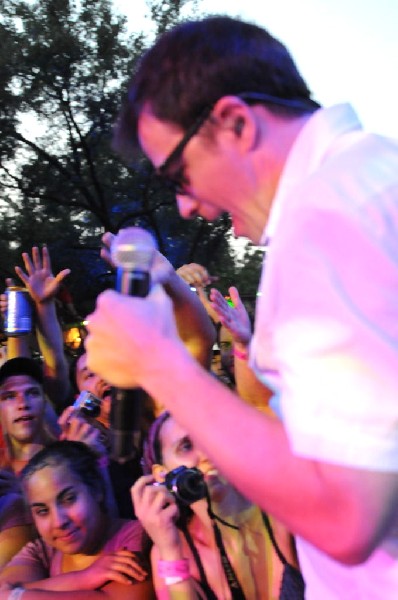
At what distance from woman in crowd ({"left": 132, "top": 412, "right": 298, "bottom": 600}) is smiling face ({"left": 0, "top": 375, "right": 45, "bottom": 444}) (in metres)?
1.62

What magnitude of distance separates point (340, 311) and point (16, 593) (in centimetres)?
247

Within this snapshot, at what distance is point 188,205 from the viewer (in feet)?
4.46

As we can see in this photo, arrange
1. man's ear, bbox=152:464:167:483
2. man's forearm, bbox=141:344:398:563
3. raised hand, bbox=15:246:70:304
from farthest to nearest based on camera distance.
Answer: raised hand, bbox=15:246:70:304 → man's ear, bbox=152:464:167:483 → man's forearm, bbox=141:344:398:563

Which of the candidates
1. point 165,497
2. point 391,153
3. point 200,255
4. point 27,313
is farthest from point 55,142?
point 391,153

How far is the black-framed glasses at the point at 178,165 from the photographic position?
117 centimetres

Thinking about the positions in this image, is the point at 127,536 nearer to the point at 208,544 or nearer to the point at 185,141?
the point at 208,544

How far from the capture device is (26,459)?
4.02 m

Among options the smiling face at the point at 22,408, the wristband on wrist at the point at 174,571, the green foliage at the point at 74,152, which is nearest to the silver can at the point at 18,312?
the smiling face at the point at 22,408

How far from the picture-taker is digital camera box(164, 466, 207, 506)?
7.66ft

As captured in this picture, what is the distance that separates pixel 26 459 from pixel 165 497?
75.4 inches

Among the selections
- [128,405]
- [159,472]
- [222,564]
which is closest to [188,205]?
[128,405]

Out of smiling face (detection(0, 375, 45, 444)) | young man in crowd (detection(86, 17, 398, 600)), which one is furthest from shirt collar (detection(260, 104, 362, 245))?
smiling face (detection(0, 375, 45, 444))

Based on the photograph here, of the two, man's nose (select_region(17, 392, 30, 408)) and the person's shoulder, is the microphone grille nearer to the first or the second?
the person's shoulder

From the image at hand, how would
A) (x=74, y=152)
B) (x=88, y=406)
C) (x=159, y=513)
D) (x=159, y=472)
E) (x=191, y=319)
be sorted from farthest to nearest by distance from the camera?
1. (x=74, y=152)
2. (x=88, y=406)
3. (x=159, y=472)
4. (x=159, y=513)
5. (x=191, y=319)
